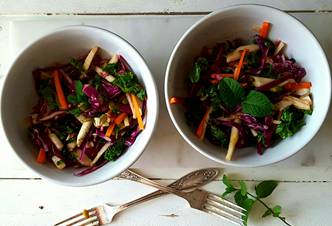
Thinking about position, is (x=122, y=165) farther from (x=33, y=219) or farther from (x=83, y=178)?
(x=33, y=219)

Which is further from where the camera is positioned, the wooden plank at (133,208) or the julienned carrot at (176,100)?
the wooden plank at (133,208)

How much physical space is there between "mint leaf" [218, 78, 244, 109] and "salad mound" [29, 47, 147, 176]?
0.18 metres

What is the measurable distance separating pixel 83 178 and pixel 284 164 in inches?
20.0

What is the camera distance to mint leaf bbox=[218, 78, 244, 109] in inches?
44.9

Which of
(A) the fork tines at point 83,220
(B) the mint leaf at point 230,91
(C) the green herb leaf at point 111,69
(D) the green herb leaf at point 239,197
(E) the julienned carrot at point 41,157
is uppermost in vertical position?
(C) the green herb leaf at point 111,69

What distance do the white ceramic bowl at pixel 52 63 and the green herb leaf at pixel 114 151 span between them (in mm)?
14

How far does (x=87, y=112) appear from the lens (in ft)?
3.89

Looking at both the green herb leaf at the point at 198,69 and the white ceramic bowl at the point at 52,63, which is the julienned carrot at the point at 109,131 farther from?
the green herb leaf at the point at 198,69

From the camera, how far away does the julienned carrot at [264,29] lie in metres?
1.18

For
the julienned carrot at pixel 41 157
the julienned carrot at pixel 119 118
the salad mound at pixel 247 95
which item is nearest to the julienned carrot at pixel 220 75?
the salad mound at pixel 247 95

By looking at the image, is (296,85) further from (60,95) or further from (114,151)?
(60,95)

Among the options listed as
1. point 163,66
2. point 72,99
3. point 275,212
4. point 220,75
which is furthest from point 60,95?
point 275,212

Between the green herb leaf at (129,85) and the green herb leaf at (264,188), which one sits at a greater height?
the green herb leaf at (129,85)

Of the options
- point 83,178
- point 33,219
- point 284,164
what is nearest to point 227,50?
point 284,164
